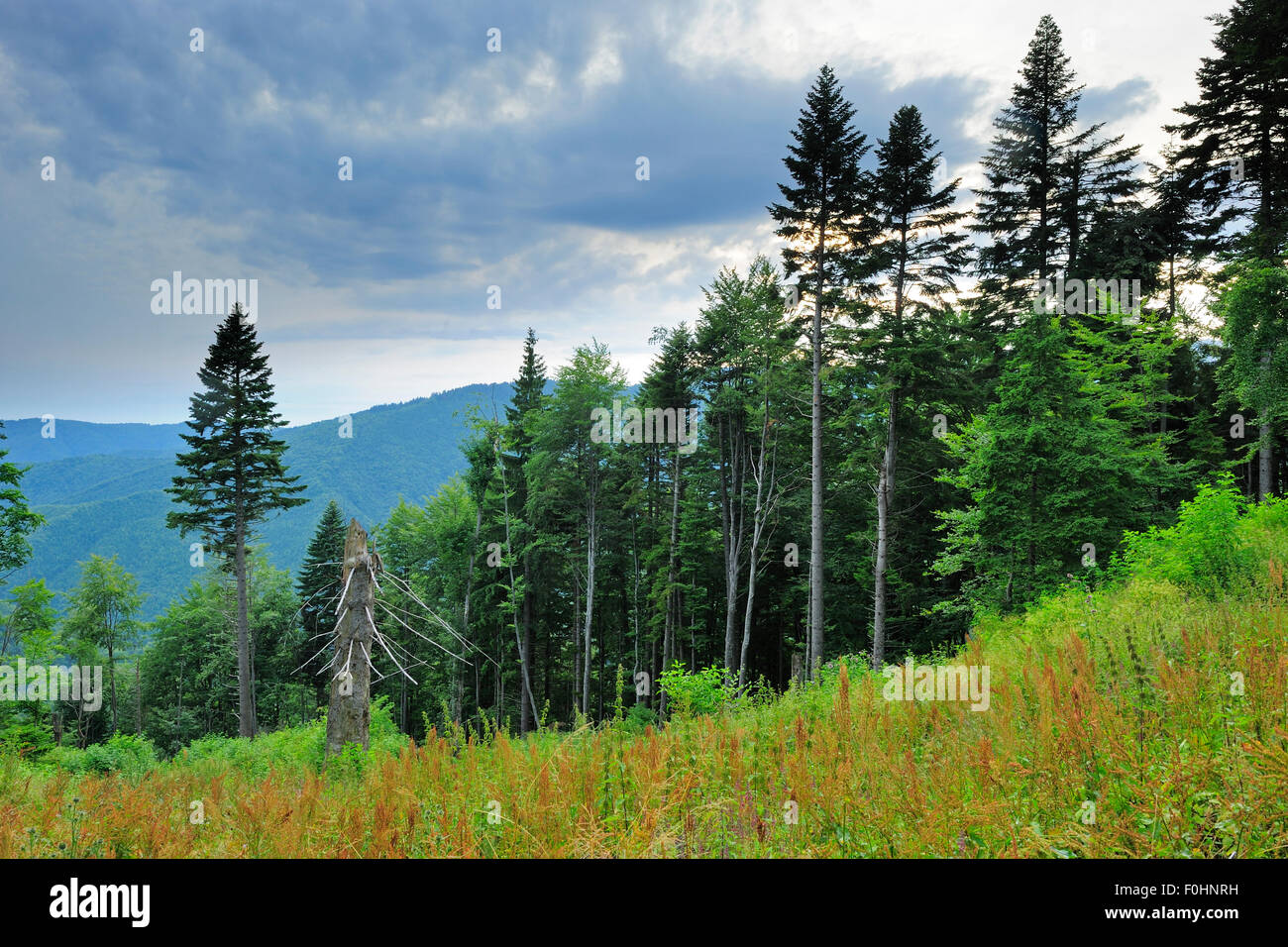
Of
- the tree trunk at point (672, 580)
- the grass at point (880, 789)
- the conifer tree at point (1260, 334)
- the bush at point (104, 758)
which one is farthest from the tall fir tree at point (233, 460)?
the conifer tree at point (1260, 334)

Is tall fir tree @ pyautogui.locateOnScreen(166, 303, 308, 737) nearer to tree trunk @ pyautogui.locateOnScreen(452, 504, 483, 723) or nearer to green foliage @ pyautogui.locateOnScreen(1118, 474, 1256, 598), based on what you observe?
tree trunk @ pyautogui.locateOnScreen(452, 504, 483, 723)

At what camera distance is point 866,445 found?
63.9 feet

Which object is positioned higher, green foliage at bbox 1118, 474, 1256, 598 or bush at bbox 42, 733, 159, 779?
green foliage at bbox 1118, 474, 1256, 598

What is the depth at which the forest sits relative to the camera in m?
13.1

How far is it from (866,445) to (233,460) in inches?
998

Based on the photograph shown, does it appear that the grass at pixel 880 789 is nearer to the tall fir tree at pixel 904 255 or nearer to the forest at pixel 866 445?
the forest at pixel 866 445

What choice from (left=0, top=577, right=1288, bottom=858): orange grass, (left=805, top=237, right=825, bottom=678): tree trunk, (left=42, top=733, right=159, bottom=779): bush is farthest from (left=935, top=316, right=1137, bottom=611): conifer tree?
(left=42, top=733, right=159, bottom=779): bush

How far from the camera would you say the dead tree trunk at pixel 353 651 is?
8156mm

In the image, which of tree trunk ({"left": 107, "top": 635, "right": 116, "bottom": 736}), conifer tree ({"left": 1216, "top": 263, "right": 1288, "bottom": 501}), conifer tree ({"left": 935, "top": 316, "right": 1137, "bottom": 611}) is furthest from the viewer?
tree trunk ({"left": 107, "top": 635, "right": 116, "bottom": 736})

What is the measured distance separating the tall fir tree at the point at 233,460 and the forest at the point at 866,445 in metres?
0.12

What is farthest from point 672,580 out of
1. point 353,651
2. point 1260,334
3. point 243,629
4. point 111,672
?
point 111,672
